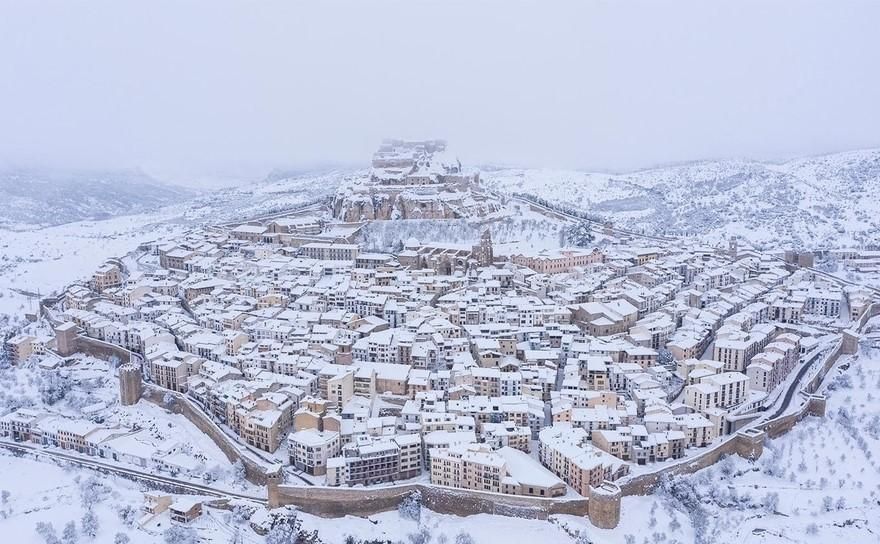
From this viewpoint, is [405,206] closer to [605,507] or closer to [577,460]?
[577,460]

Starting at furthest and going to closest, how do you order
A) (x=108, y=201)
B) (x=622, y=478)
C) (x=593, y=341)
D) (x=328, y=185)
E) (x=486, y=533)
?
(x=108, y=201)
(x=328, y=185)
(x=593, y=341)
(x=622, y=478)
(x=486, y=533)

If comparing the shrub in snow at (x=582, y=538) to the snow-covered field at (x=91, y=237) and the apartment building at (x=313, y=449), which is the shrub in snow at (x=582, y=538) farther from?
the snow-covered field at (x=91, y=237)

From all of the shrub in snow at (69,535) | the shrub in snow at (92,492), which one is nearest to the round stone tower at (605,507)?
the shrub in snow at (69,535)

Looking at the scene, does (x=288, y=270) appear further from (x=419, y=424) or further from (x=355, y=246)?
(x=419, y=424)

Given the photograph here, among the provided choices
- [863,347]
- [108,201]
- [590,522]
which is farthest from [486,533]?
[108,201]

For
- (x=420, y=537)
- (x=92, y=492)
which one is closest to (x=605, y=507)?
(x=420, y=537)

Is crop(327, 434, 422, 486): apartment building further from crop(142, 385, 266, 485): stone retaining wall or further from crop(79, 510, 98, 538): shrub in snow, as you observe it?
crop(79, 510, 98, 538): shrub in snow
